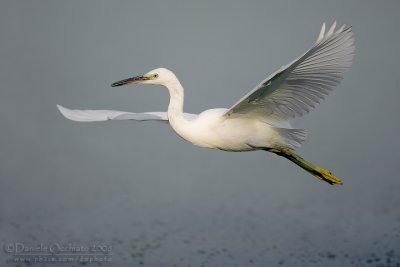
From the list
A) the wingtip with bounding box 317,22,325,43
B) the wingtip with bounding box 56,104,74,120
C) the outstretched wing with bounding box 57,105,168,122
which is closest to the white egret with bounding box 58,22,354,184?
the wingtip with bounding box 317,22,325,43

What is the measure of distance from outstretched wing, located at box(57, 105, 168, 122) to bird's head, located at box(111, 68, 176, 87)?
89cm

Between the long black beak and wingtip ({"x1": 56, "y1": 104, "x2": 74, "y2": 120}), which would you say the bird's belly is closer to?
the long black beak

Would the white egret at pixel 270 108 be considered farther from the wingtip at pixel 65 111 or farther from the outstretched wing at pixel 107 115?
the wingtip at pixel 65 111

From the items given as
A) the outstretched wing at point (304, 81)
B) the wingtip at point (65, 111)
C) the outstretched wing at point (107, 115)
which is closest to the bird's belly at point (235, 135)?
the outstretched wing at point (304, 81)

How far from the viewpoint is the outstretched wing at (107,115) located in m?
9.32

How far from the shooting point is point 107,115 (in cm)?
946

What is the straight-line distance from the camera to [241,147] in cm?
841

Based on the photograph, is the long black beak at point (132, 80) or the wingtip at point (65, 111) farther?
the wingtip at point (65, 111)

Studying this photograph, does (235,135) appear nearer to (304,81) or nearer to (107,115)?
(304,81)

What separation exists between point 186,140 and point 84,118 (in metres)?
1.74

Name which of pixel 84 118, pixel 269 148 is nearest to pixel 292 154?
pixel 269 148

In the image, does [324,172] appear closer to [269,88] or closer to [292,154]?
[292,154]

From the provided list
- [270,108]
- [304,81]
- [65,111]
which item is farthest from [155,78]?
[304,81]

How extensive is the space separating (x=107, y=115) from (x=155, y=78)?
133 cm
